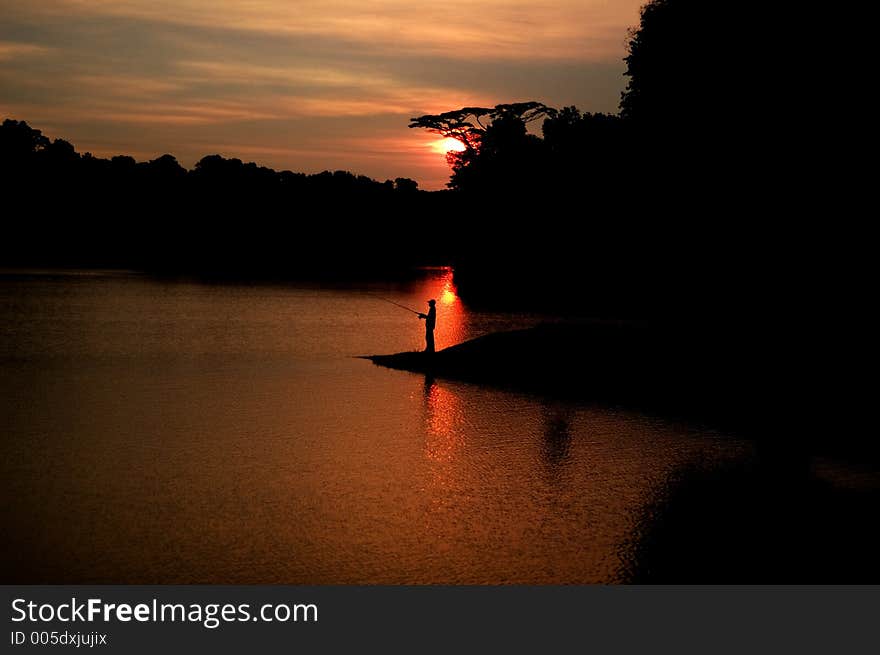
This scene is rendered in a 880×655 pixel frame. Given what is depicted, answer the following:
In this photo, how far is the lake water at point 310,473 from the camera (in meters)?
12.5

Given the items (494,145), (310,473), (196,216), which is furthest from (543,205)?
(196,216)

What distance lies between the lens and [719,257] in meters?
21.3

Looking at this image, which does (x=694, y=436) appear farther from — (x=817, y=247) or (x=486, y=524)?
(x=486, y=524)

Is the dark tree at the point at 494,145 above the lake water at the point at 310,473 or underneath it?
above

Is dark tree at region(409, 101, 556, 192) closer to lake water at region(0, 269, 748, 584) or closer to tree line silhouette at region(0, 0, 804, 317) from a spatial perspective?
tree line silhouette at region(0, 0, 804, 317)

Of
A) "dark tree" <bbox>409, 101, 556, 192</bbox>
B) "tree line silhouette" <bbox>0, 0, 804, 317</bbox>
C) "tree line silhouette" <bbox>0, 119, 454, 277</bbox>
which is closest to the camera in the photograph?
"tree line silhouette" <bbox>0, 0, 804, 317</bbox>

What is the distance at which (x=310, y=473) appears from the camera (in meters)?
17.7

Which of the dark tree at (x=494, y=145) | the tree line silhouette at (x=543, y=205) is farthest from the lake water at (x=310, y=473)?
the dark tree at (x=494, y=145)

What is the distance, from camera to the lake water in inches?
493

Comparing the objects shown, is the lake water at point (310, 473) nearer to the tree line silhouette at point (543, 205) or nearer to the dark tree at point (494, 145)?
the tree line silhouette at point (543, 205)

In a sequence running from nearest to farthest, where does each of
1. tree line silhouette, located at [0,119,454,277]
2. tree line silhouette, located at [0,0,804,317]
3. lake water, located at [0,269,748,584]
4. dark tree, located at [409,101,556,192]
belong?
1. lake water, located at [0,269,748,584]
2. tree line silhouette, located at [0,0,804,317]
3. dark tree, located at [409,101,556,192]
4. tree line silhouette, located at [0,119,454,277]

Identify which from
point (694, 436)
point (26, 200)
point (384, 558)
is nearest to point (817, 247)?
point (694, 436)

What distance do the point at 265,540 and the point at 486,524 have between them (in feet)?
10.9

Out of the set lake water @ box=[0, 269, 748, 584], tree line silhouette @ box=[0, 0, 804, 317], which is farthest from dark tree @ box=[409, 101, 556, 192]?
lake water @ box=[0, 269, 748, 584]
